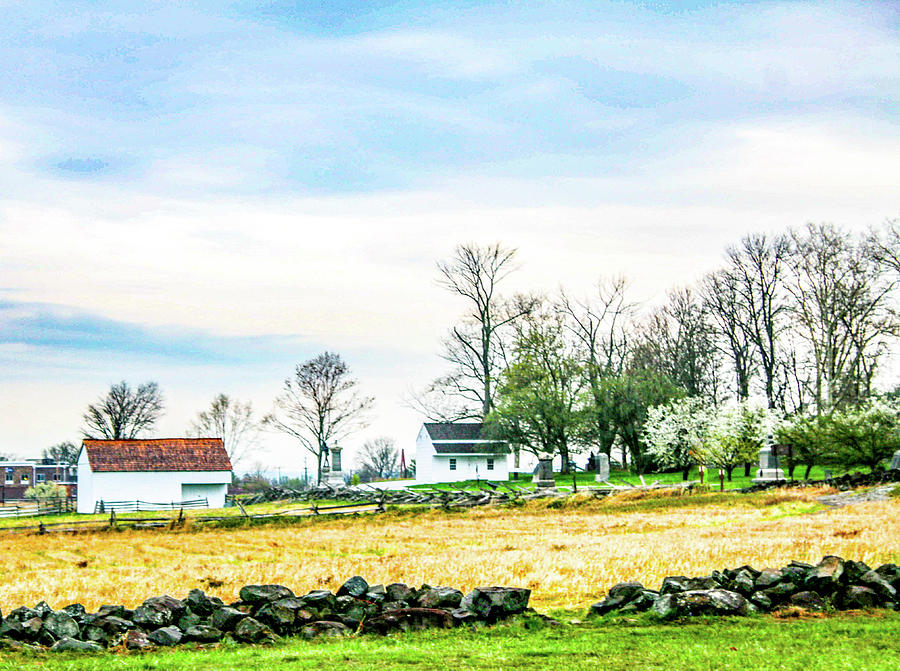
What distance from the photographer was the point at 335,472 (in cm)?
6366

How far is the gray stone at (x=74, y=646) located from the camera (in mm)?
10586

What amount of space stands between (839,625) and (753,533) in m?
13.6

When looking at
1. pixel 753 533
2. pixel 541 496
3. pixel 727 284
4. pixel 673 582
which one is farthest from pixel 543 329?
pixel 673 582

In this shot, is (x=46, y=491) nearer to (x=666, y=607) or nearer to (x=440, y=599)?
(x=440, y=599)

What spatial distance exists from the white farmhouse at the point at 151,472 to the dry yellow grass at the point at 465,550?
80.6 feet

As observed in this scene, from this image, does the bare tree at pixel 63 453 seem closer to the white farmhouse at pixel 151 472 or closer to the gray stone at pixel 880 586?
the white farmhouse at pixel 151 472

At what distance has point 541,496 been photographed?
149 ft

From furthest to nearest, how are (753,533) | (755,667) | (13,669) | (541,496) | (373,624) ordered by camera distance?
(541,496)
(753,533)
(373,624)
(13,669)
(755,667)

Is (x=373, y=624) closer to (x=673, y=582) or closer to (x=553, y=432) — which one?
(x=673, y=582)

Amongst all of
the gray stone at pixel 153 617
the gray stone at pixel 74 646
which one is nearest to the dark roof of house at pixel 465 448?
the gray stone at pixel 153 617

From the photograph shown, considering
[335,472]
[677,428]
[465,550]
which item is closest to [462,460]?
[335,472]

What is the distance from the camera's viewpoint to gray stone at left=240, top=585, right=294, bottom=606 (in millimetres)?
11883

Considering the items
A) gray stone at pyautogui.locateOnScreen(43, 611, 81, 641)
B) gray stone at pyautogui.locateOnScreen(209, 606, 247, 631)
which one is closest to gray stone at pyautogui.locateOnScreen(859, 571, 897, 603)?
gray stone at pyautogui.locateOnScreen(209, 606, 247, 631)

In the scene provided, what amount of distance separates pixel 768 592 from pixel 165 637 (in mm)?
7233
